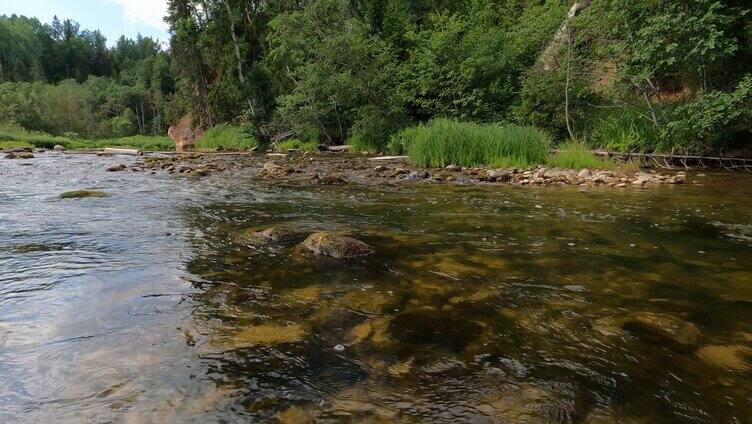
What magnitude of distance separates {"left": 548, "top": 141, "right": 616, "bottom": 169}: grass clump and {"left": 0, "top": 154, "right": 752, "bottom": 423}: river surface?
237 inches

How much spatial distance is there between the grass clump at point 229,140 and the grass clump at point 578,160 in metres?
20.5

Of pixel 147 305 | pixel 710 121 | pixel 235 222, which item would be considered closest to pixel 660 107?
pixel 710 121

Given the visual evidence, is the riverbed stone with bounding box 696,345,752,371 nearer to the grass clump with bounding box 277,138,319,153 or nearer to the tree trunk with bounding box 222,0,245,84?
the grass clump with bounding box 277,138,319,153

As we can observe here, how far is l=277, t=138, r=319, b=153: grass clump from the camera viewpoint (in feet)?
76.7

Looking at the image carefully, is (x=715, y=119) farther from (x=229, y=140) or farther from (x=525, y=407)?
(x=229, y=140)

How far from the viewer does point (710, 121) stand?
10203 millimetres

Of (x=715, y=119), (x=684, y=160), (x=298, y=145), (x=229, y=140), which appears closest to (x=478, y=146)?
(x=715, y=119)

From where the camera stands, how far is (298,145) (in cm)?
2509

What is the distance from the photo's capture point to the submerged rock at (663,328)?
8.95 ft

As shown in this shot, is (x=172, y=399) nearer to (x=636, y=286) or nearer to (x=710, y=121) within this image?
(x=636, y=286)

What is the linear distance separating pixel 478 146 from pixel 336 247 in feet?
31.2

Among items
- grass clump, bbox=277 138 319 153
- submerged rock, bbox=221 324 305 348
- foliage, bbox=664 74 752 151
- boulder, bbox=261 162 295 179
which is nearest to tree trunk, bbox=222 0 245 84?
grass clump, bbox=277 138 319 153

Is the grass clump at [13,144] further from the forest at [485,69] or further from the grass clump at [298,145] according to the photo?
the grass clump at [298,145]

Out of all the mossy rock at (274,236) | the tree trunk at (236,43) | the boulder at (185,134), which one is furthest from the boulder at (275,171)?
the boulder at (185,134)
